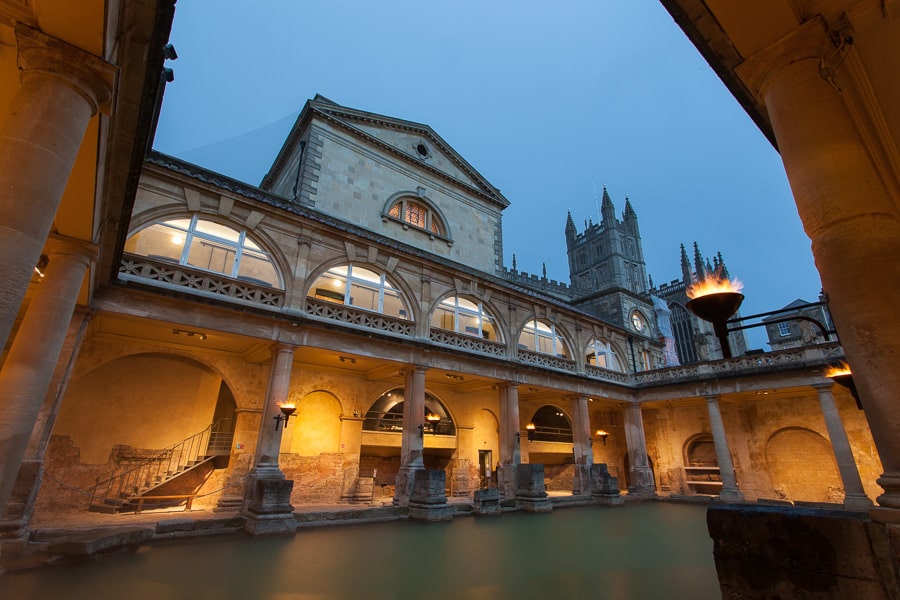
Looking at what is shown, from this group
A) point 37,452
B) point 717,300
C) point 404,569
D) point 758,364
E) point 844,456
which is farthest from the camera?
point 758,364

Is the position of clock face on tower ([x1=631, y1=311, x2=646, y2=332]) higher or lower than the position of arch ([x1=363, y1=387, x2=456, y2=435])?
Result: higher

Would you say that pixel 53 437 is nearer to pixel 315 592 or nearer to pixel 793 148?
pixel 315 592

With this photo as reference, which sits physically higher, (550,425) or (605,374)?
(605,374)

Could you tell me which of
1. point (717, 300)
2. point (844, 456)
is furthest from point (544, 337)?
point (717, 300)

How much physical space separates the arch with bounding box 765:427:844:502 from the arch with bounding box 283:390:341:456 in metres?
20.3

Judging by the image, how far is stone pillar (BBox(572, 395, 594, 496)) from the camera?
17875 millimetres

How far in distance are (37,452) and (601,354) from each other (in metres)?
21.7

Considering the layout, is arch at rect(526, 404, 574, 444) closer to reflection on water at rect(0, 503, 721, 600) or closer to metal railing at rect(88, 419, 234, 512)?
reflection on water at rect(0, 503, 721, 600)

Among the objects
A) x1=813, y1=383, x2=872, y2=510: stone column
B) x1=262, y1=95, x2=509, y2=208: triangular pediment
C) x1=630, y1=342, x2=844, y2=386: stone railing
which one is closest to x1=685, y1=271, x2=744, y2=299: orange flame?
x1=630, y1=342, x2=844, y2=386: stone railing

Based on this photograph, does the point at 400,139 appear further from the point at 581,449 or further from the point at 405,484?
the point at 581,449

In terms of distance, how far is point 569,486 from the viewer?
2191 centimetres

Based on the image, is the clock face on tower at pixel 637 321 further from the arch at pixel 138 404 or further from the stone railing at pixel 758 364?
the arch at pixel 138 404

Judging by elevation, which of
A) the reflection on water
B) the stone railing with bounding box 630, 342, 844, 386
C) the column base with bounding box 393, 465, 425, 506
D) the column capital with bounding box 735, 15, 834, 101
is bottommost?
the reflection on water

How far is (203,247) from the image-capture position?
15.0 m
